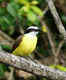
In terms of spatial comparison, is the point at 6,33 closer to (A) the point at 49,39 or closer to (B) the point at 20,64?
(A) the point at 49,39

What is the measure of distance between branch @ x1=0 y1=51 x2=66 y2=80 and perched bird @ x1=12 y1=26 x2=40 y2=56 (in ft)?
0.69

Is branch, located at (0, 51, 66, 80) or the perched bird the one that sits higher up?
the perched bird

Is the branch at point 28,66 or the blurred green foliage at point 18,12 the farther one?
the blurred green foliage at point 18,12

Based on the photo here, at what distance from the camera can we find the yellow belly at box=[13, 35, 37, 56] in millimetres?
3725

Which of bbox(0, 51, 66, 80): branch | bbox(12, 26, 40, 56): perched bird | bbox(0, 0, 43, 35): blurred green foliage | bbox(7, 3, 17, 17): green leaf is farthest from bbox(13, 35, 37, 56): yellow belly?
bbox(7, 3, 17, 17): green leaf

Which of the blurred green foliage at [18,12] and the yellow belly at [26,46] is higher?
the blurred green foliage at [18,12]

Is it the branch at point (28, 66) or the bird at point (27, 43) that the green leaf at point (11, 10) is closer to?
the bird at point (27, 43)

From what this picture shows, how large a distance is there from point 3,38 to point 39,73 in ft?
7.07

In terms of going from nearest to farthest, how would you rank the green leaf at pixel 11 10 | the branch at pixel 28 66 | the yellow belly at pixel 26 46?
1. the branch at pixel 28 66
2. the yellow belly at pixel 26 46
3. the green leaf at pixel 11 10

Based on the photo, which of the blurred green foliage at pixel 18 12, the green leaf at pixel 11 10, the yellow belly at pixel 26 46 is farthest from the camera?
the green leaf at pixel 11 10

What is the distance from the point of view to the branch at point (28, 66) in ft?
11.0

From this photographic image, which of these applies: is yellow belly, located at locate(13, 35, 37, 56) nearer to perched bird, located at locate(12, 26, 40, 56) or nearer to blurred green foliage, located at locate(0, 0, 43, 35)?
perched bird, located at locate(12, 26, 40, 56)

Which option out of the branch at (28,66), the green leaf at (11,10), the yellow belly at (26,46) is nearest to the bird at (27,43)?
the yellow belly at (26,46)

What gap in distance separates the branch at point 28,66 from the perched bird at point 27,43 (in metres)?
0.21
